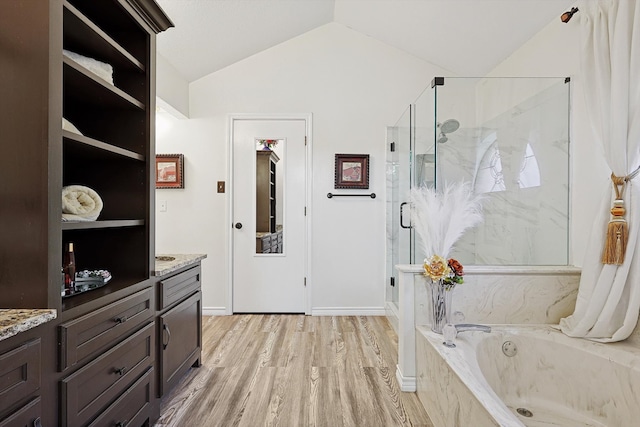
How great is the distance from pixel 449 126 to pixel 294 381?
1966 millimetres

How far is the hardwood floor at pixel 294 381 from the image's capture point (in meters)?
1.83

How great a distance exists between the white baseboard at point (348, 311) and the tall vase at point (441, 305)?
5.42 ft

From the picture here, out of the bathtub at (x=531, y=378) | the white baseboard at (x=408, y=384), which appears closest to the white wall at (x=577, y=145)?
the bathtub at (x=531, y=378)

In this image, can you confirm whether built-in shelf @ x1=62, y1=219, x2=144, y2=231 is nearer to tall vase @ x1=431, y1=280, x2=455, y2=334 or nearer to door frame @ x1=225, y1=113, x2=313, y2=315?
tall vase @ x1=431, y1=280, x2=455, y2=334

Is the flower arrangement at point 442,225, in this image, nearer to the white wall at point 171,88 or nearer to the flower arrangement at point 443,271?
the flower arrangement at point 443,271

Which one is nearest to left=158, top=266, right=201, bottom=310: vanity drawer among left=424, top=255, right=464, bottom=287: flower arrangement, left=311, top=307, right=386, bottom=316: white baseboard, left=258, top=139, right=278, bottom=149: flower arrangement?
left=424, top=255, right=464, bottom=287: flower arrangement

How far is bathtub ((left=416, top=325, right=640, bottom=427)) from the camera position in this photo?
56.0 inches

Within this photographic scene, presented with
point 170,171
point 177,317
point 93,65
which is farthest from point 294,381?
point 170,171

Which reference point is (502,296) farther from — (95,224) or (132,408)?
(95,224)

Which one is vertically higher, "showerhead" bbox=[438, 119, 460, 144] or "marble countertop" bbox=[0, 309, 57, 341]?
"showerhead" bbox=[438, 119, 460, 144]

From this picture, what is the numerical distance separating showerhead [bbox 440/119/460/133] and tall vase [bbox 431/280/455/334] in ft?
3.45

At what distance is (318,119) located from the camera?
3.55 meters

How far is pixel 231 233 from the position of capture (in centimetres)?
355

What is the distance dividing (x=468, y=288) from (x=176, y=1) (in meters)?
2.72
